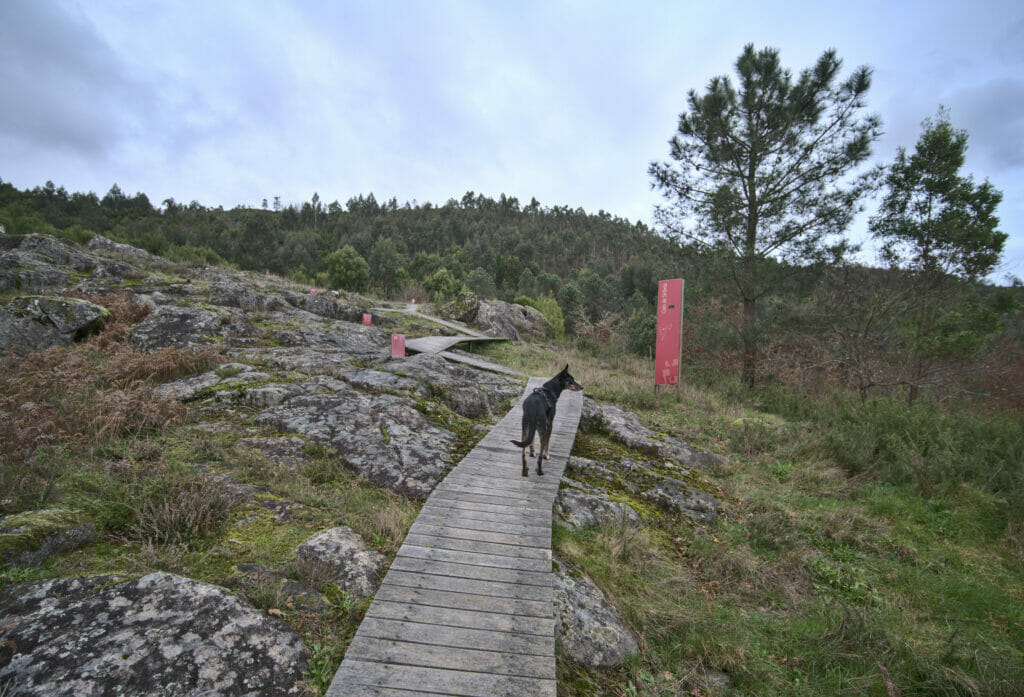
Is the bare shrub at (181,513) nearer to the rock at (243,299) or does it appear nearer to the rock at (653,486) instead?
the rock at (653,486)

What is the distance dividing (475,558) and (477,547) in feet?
0.53

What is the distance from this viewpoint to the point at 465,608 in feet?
10.1

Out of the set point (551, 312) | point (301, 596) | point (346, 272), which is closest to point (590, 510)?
point (301, 596)

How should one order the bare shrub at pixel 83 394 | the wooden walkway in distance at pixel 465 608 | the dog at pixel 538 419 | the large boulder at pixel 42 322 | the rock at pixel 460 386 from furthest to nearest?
the rock at pixel 460 386
the large boulder at pixel 42 322
the dog at pixel 538 419
the bare shrub at pixel 83 394
the wooden walkway in distance at pixel 465 608

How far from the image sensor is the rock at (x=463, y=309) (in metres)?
26.2

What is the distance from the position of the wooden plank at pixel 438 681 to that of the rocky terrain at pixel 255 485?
0.83 ft

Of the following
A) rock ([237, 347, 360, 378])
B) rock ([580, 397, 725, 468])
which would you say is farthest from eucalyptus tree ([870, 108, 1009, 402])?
rock ([237, 347, 360, 378])

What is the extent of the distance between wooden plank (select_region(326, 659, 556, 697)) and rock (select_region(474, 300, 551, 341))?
70.0ft

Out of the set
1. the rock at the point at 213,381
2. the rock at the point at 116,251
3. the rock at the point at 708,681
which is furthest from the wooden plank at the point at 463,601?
the rock at the point at 116,251

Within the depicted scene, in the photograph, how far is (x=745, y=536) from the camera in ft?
17.4

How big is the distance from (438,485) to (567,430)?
3.07 metres

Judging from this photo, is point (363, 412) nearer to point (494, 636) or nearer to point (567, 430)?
point (567, 430)

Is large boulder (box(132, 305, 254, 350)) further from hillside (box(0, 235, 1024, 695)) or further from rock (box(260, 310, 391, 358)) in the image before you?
rock (box(260, 310, 391, 358))

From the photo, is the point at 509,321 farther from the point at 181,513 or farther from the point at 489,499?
the point at 181,513
